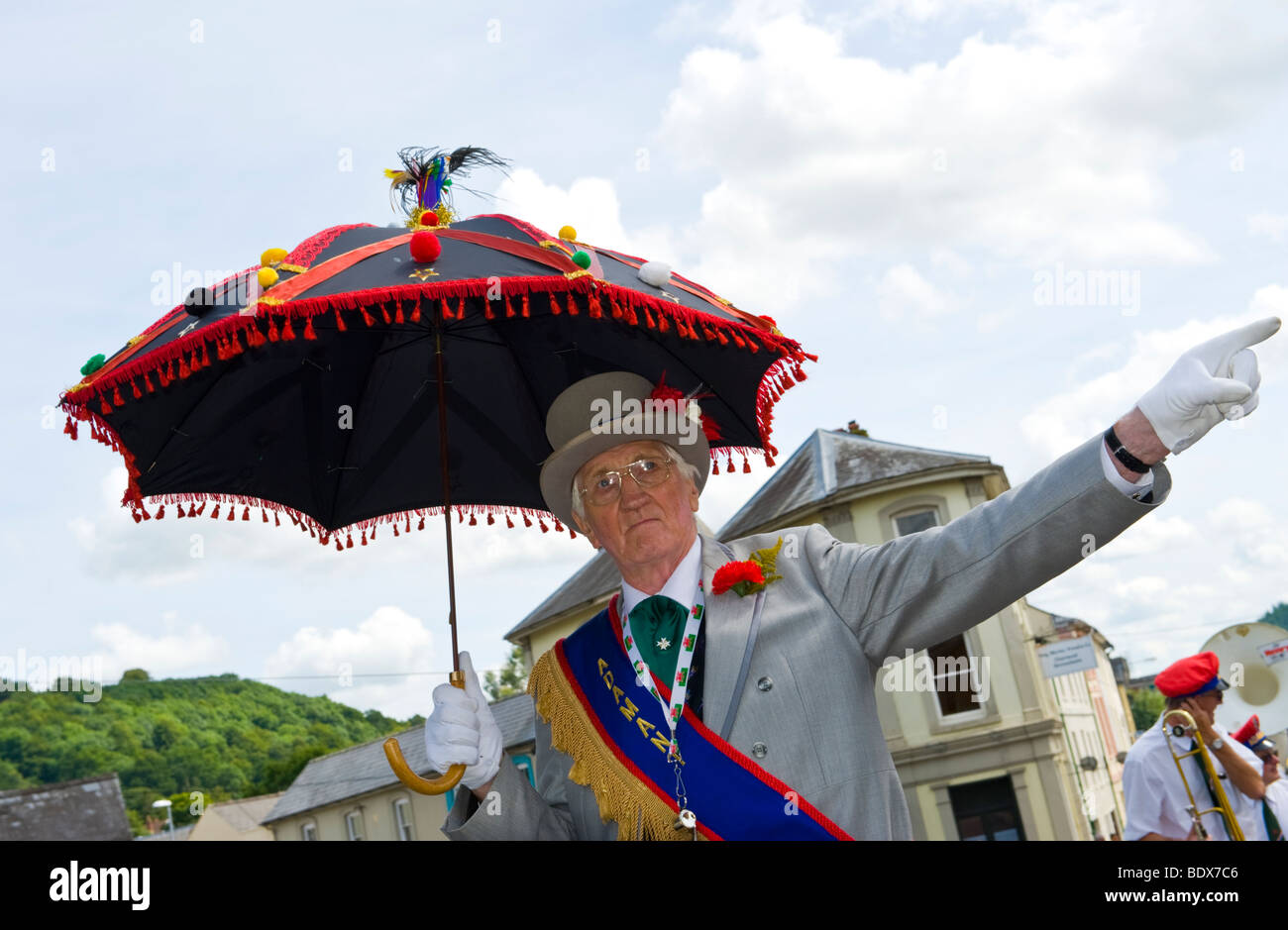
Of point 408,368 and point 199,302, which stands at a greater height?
point 408,368

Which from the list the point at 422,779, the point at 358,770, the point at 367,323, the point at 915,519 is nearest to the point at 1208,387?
the point at 367,323

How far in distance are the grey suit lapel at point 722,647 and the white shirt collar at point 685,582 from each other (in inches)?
2.5

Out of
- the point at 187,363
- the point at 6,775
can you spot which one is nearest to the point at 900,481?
the point at 187,363

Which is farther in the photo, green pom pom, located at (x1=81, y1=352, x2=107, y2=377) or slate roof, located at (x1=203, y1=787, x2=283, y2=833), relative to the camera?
slate roof, located at (x1=203, y1=787, x2=283, y2=833)

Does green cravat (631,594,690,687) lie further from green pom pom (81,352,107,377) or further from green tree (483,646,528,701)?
green tree (483,646,528,701)

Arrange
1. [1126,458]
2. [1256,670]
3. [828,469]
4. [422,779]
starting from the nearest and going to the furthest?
[1126,458]
[422,779]
[1256,670]
[828,469]

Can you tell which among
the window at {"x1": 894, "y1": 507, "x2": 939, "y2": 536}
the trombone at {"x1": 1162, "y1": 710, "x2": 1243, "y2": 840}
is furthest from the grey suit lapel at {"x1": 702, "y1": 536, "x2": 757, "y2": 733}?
the window at {"x1": 894, "y1": 507, "x2": 939, "y2": 536}

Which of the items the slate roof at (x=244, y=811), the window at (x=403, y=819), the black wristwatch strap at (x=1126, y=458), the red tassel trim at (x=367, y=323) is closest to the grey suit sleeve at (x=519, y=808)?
the red tassel trim at (x=367, y=323)

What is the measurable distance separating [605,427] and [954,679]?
957 inches

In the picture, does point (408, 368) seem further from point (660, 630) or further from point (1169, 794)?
point (1169, 794)

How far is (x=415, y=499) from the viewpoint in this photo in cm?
422

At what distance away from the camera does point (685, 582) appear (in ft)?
10.3

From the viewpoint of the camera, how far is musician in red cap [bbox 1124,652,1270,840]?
17.8 feet
